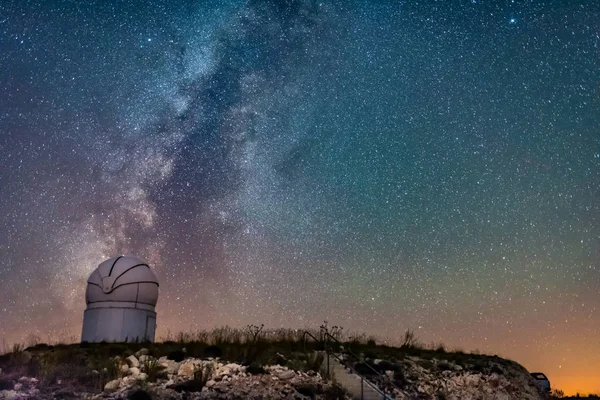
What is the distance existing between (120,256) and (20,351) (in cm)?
841

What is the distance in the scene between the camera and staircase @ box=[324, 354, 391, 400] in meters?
20.4

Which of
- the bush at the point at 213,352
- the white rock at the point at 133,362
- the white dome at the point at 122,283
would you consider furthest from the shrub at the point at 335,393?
the white dome at the point at 122,283

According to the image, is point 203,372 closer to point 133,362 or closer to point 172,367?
point 172,367

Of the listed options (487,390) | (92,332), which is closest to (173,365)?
(92,332)

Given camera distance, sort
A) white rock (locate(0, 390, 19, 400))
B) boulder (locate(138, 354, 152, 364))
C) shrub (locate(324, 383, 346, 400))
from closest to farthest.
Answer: white rock (locate(0, 390, 19, 400))
shrub (locate(324, 383, 346, 400))
boulder (locate(138, 354, 152, 364))

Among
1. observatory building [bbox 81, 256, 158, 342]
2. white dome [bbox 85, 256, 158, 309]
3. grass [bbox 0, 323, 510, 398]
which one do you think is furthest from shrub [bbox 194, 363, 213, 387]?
white dome [bbox 85, 256, 158, 309]

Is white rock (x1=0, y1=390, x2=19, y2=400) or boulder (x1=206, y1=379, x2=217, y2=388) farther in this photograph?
boulder (x1=206, y1=379, x2=217, y2=388)

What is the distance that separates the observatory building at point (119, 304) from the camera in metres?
29.2

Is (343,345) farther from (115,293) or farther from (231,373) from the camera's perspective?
(115,293)

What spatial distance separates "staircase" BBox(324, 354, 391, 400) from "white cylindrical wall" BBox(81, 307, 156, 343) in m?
11.2

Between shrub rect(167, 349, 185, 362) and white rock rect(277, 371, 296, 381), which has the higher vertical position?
shrub rect(167, 349, 185, 362)

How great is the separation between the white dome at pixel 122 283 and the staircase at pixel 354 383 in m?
11.7

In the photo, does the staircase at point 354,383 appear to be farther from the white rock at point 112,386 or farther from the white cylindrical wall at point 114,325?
the white cylindrical wall at point 114,325

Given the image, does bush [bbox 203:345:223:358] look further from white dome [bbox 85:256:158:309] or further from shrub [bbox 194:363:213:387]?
white dome [bbox 85:256:158:309]
